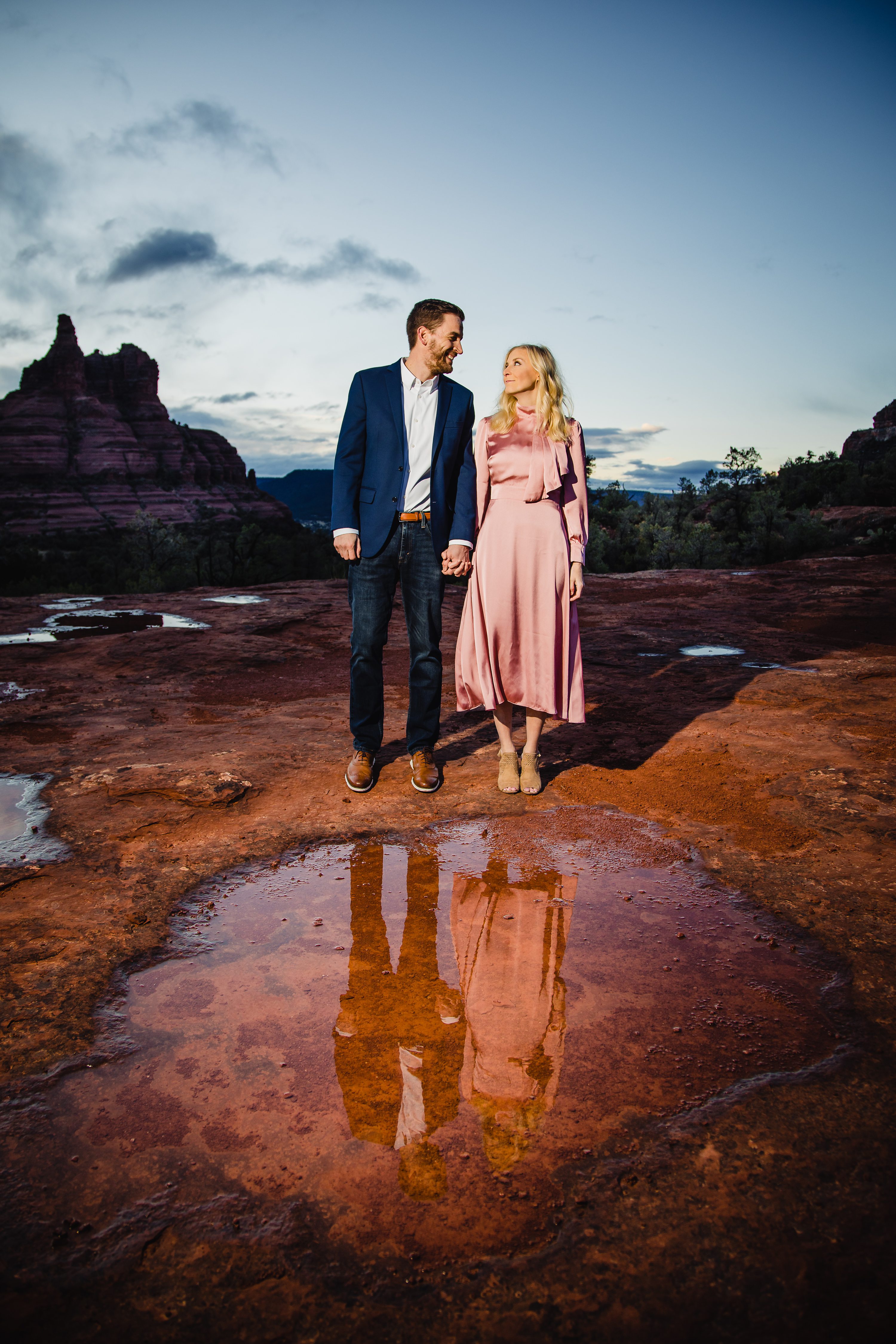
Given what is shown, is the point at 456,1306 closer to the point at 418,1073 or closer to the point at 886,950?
the point at 418,1073

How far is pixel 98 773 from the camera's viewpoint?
10.8ft

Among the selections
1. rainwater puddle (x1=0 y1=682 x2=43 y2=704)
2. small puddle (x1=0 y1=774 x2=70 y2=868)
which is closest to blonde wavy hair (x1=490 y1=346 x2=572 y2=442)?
small puddle (x1=0 y1=774 x2=70 y2=868)

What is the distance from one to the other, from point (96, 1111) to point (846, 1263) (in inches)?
51.9

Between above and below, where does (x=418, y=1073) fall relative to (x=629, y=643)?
below

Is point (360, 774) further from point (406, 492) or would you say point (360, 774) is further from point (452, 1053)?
point (452, 1053)

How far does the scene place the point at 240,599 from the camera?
952 cm

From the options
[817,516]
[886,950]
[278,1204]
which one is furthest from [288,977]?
[817,516]

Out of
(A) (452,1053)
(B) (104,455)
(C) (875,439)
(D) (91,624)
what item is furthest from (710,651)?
(B) (104,455)

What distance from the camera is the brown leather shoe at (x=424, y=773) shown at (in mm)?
3191

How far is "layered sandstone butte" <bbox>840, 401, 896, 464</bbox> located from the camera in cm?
5559

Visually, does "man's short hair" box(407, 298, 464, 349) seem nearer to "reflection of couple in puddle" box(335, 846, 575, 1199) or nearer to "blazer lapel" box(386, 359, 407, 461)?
"blazer lapel" box(386, 359, 407, 461)

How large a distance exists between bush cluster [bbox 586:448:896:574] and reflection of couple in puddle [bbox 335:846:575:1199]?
648 inches

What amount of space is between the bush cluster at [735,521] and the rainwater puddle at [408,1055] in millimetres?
16471

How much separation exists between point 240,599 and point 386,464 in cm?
681
